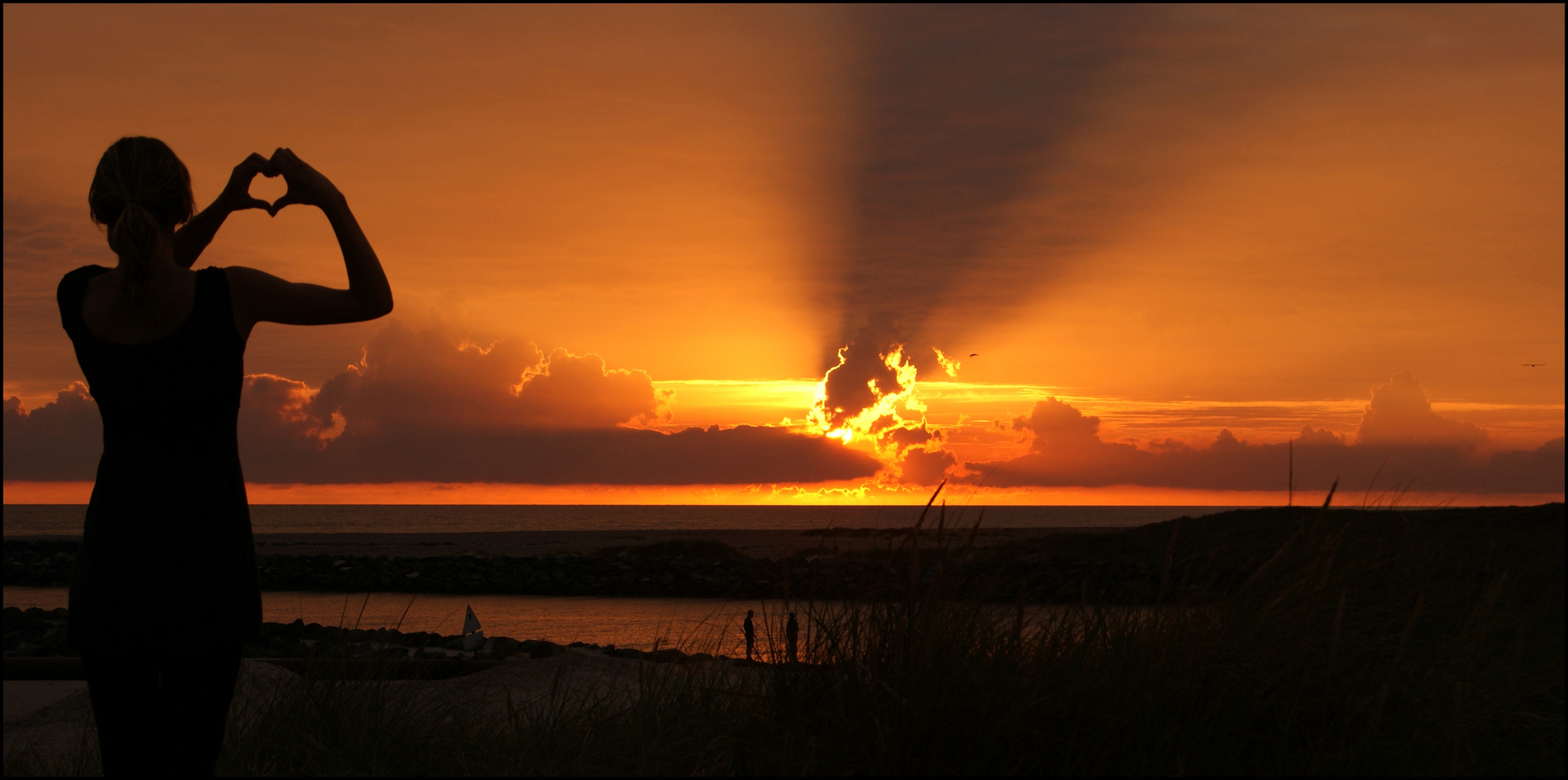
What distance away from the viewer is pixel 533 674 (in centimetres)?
677

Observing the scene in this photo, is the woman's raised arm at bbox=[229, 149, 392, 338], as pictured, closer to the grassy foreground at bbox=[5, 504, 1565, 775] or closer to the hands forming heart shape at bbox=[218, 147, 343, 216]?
the hands forming heart shape at bbox=[218, 147, 343, 216]

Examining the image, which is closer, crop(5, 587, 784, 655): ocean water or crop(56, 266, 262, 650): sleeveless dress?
crop(56, 266, 262, 650): sleeveless dress

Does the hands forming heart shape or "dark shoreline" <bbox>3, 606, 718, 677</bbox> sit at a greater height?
the hands forming heart shape

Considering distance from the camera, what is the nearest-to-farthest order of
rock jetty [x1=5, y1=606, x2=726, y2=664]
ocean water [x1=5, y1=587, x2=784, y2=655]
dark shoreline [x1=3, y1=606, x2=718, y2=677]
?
dark shoreline [x1=3, y1=606, x2=718, y2=677]
rock jetty [x1=5, y1=606, x2=726, y2=664]
ocean water [x1=5, y1=587, x2=784, y2=655]

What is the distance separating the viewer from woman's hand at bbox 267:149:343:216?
2.23 meters

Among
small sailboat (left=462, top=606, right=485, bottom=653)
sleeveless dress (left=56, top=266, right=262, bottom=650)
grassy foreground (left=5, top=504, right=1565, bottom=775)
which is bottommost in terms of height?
small sailboat (left=462, top=606, right=485, bottom=653)

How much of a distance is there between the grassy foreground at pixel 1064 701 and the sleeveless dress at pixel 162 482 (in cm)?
224

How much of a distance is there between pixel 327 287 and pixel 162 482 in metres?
0.51

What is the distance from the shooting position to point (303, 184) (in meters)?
2.22

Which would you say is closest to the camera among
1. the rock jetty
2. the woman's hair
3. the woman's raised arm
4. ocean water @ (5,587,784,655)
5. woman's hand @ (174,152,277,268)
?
the woman's hair

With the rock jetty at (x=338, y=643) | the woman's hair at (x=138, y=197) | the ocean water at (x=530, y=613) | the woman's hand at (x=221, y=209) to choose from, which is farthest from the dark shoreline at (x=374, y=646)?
the woman's hair at (x=138, y=197)

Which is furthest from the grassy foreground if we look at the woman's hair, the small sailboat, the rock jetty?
the small sailboat

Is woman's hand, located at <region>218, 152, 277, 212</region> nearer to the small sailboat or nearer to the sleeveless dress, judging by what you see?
the sleeveless dress

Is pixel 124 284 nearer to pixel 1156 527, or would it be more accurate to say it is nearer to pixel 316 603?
pixel 316 603
